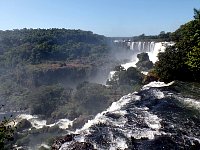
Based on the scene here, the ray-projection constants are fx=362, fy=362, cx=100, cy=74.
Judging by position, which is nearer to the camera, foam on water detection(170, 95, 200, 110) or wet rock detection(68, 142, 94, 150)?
wet rock detection(68, 142, 94, 150)

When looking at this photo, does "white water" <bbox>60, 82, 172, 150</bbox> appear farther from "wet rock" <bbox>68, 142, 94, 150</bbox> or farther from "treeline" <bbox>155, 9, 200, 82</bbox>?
"treeline" <bbox>155, 9, 200, 82</bbox>

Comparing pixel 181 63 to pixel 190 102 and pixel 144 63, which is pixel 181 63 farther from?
pixel 144 63

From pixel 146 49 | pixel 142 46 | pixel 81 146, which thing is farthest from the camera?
pixel 142 46

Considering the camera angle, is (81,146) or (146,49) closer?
(81,146)

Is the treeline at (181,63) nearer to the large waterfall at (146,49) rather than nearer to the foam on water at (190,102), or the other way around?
the foam on water at (190,102)

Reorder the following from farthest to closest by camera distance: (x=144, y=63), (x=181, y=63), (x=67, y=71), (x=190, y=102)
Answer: (x=67, y=71) < (x=144, y=63) < (x=181, y=63) < (x=190, y=102)

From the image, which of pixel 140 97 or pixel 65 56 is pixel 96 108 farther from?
pixel 65 56

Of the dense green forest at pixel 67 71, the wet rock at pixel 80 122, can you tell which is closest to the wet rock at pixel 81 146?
the dense green forest at pixel 67 71

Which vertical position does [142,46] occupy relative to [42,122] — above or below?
above

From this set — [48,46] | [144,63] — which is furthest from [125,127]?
[48,46]

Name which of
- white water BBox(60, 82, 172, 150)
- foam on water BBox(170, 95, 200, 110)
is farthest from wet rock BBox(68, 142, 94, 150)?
foam on water BBox(170, 95, 200, 110)

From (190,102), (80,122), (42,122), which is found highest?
(190,102)
